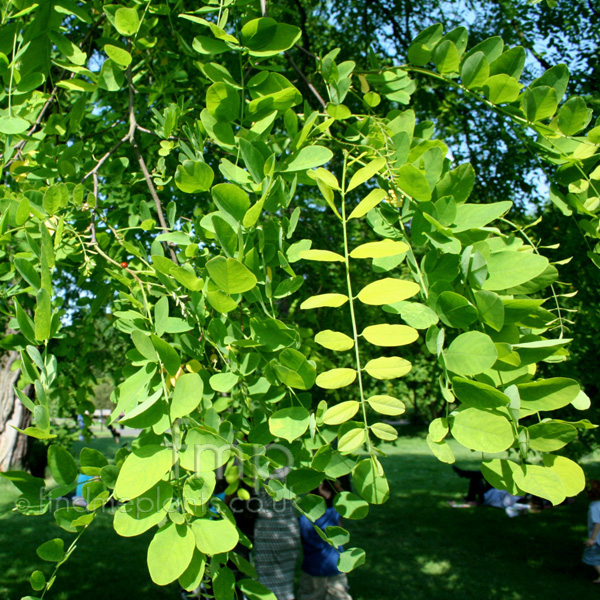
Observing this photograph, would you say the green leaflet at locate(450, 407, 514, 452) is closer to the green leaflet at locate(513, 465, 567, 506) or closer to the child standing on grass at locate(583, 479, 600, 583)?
the green leaflet at locate(513, 465, 567, 506)

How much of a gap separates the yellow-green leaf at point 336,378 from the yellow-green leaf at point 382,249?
183mm

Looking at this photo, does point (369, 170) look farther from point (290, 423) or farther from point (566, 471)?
point (566, 471)

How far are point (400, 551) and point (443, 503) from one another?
11.8 feet

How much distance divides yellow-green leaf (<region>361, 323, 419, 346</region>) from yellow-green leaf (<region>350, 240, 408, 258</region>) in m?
Answer: 0.11

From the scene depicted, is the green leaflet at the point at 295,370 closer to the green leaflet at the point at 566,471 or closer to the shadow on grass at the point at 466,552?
the green leaflet at the point at 566,471

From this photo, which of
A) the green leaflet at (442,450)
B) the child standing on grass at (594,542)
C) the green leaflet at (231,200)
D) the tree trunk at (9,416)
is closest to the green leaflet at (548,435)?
the green leaflet at (442,450)

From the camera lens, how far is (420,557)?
6.88 meters

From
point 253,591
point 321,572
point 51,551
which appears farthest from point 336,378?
point 321,572

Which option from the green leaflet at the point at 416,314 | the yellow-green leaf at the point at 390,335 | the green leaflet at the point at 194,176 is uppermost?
the green leaflet at the point at 194,176

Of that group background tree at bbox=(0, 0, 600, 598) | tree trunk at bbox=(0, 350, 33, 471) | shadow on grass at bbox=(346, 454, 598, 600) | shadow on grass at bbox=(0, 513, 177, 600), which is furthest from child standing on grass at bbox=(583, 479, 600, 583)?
background tree at bbox=(0, 0, 600, 598)

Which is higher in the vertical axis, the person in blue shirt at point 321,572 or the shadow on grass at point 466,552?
the person in blue shirt at point 321,572

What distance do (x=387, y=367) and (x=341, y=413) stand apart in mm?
97

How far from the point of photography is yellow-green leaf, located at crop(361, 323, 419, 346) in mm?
809

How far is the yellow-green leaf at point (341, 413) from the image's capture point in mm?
806
